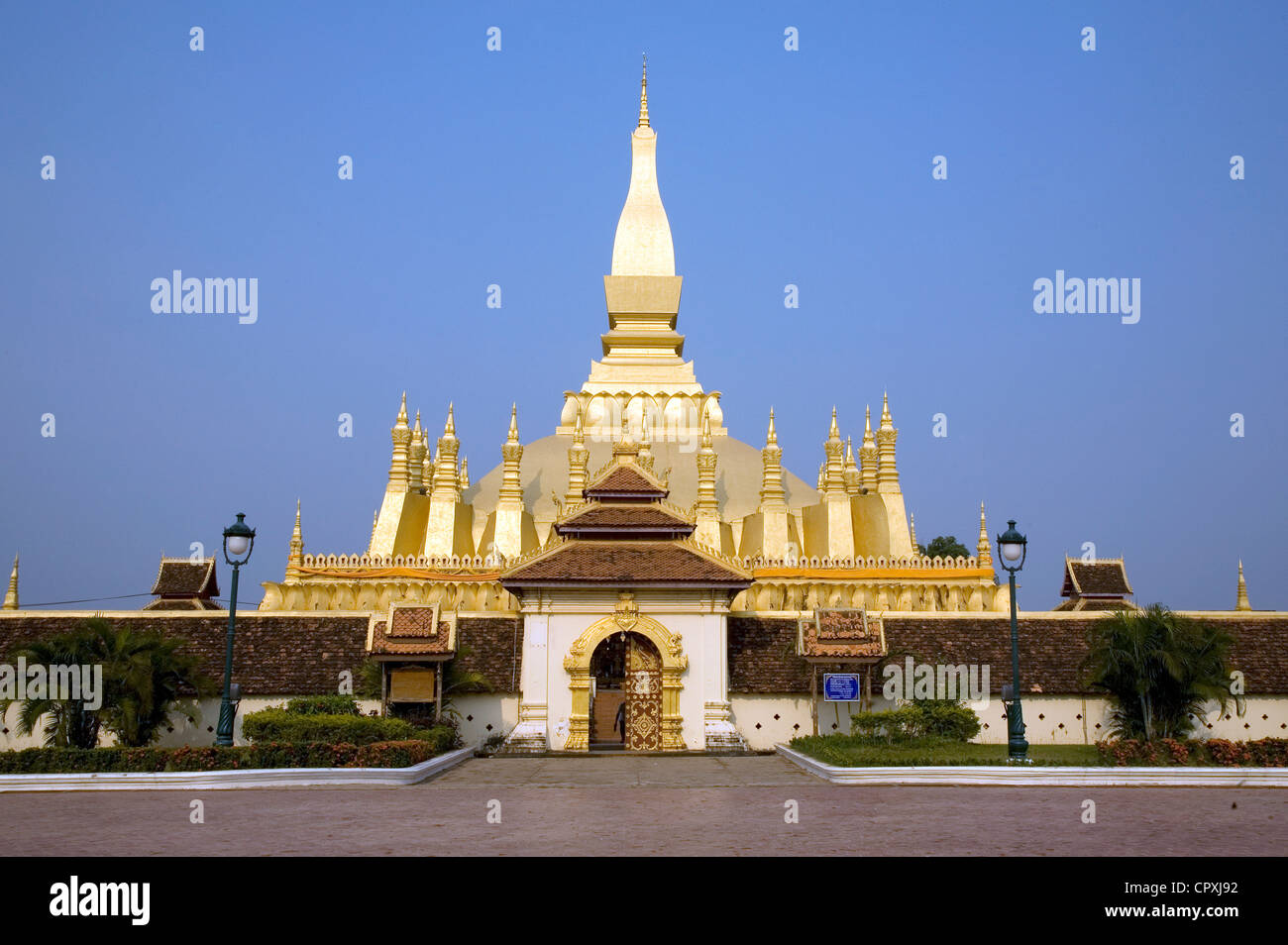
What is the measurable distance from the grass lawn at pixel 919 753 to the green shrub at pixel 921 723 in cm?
28

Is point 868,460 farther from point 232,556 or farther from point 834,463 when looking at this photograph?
point 232,556

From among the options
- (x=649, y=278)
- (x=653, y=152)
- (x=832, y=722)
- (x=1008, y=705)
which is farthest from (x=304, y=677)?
(x=653, y=152)

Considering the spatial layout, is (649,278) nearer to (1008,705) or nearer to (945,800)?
(1008,705)

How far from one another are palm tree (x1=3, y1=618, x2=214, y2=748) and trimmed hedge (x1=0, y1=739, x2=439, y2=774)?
2689 millimetres

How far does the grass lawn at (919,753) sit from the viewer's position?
20.1 m

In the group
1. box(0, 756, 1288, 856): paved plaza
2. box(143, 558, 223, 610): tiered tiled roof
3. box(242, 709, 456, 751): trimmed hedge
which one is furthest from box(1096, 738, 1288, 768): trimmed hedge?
box(143, 558, 223, 610): tiered tiled roof

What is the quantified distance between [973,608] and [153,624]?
19.5 metres

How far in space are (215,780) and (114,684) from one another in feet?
17.7

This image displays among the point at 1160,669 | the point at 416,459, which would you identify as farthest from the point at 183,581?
the point at 1160,669

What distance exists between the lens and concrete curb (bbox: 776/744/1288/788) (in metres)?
18.8

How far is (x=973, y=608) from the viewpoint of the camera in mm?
33688

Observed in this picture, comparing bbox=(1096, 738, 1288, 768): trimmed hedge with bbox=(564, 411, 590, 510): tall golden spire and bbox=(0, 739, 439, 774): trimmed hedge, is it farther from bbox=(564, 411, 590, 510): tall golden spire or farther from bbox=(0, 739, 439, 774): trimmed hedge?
bbox=(564, 411, 590, 510): tall golden spire

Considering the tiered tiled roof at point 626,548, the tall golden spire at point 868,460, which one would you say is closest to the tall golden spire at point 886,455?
the tall golden spire at point 868,460

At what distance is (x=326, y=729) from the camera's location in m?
21.6
